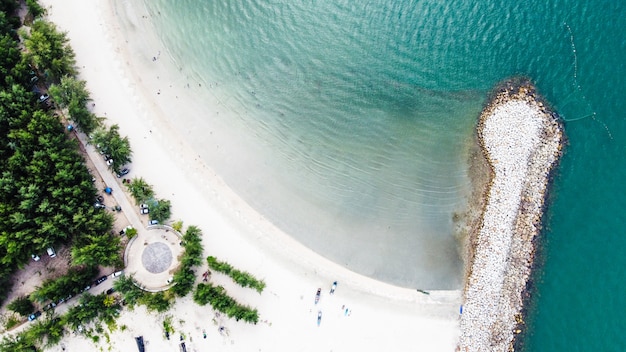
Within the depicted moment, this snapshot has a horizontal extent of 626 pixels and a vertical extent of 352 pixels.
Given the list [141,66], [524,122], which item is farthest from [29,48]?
[524,122]

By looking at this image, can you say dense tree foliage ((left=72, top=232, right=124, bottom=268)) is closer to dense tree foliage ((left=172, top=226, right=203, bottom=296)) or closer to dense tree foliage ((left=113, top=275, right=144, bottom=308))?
dense tree foliage ((left=113, top=275, right=144, bottom=308))

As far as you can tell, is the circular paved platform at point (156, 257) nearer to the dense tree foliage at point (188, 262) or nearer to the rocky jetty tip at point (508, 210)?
the dense tree foliage at point (188, 262)

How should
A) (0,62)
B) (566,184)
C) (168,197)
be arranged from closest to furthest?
(0,62), (168,197), (566,184)

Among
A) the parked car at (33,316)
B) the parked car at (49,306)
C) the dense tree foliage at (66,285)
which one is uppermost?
the dense tree foliage at (66,285)

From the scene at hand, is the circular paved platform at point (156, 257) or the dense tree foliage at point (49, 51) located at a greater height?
the dense tree foliage at point (49, 51)

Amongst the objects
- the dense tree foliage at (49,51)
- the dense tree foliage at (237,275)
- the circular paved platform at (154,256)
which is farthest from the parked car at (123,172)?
the dense tree foliage at (237,275)

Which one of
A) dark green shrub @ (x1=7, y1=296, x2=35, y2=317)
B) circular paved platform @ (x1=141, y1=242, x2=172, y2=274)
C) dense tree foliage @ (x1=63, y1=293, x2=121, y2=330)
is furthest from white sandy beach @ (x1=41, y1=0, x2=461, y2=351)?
dark green shrub @ (x1=7, y1=296, x2=35, y2=317)

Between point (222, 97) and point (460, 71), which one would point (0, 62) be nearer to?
point (222, 97)
